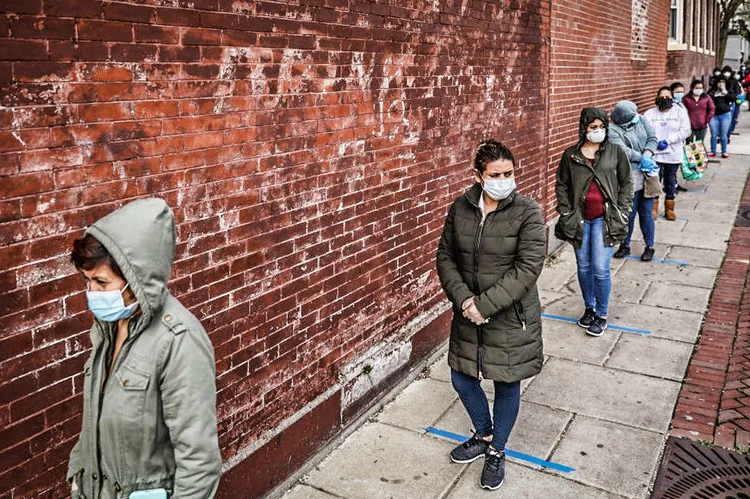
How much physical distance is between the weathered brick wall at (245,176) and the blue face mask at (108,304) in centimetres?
59

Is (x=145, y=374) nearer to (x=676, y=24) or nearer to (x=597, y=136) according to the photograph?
(x=597, y=136)

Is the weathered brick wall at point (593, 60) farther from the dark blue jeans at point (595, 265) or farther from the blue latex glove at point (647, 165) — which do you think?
the dark blue jeans at point (595, 265)

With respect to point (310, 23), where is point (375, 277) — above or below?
below

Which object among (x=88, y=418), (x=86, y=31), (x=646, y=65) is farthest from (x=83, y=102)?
(x=646, y=65)

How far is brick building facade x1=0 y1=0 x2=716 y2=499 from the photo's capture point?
266 centimetres

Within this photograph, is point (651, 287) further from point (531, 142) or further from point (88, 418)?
point (88, 418)

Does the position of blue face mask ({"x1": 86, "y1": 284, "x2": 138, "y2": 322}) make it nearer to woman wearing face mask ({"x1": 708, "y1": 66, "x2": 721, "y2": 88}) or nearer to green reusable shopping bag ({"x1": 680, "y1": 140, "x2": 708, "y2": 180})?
green reusable shopping bag ({"x1": 680, "y1": 140, "x2": 708, "y2": 180})

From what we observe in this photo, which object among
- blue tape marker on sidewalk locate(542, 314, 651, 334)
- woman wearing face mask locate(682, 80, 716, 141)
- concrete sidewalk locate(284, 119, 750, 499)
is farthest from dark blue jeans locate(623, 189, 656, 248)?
woman wearing face mask locate(682, 80, 716, 141)

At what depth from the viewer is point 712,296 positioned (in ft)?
24.1

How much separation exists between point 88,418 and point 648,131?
7101 mm

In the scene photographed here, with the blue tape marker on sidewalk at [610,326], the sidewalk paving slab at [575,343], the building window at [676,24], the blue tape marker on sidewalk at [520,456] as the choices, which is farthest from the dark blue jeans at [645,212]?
the building window at [676,24]

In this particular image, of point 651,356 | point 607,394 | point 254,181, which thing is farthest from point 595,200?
point 254,181

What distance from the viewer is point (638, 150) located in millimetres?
7824

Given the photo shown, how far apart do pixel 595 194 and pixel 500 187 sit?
2430 millimetres
